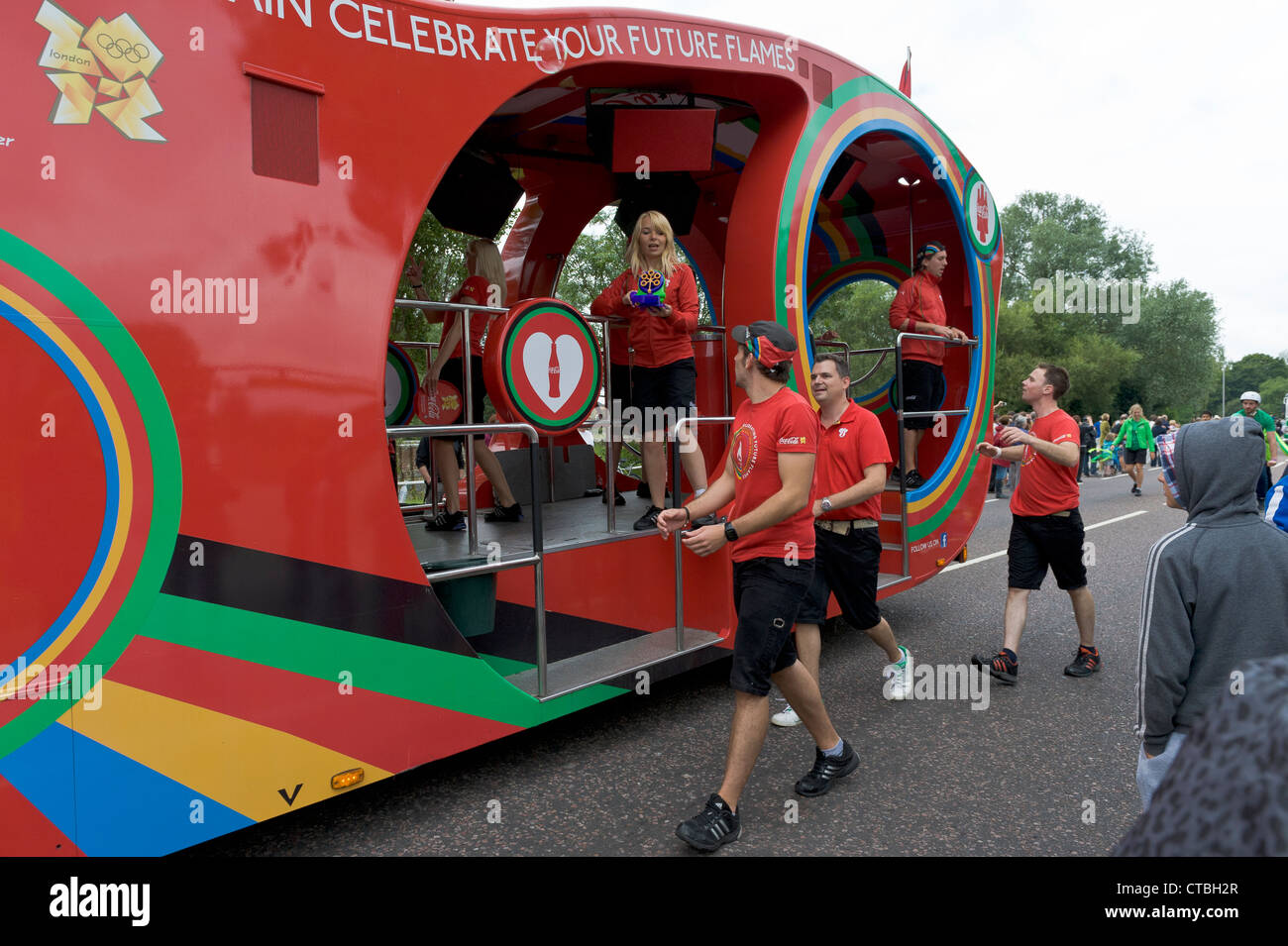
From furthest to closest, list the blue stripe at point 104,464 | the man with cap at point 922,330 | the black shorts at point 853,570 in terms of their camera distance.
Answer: the man with cap at point 922,330, the black shorts at point 853,570, the blue stripe at point 104,464

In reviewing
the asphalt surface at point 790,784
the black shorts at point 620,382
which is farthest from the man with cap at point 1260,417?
the black shorts at point 620,382

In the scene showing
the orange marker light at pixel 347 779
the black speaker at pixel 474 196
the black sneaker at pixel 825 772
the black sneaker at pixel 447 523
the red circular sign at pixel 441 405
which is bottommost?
the black sneaker at pixel 825 772

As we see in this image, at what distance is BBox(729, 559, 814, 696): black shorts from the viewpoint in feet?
10.2

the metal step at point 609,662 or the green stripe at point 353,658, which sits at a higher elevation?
the green stripe at point 353,658

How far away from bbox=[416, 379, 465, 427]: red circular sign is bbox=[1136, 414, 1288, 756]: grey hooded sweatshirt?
3.90m

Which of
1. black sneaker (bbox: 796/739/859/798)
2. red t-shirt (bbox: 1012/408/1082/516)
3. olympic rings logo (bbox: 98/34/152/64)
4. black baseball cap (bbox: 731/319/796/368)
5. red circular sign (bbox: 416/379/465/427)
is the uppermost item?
olympic rings logo (bbox: 98/34/152/64)

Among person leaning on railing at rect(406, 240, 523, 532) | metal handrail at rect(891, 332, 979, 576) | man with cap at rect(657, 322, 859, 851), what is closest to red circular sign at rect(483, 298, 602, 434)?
man with cap at rect(657, 322, 859, 851)

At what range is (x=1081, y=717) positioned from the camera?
4.30 m

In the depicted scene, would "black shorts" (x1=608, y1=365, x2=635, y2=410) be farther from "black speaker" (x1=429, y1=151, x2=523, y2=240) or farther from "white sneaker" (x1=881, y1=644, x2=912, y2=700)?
"white sneaker" (x1=881, y1=644, x2=912, y2=700)

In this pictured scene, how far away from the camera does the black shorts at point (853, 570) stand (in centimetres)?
440

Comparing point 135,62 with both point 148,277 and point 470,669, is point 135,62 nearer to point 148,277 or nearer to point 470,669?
point 148,277

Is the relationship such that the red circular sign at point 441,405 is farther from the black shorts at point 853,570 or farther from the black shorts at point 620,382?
the black shorts at point 853,570

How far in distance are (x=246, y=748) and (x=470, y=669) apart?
0.80 m

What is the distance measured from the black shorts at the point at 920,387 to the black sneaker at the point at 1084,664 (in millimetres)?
2014
